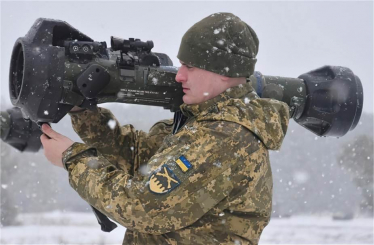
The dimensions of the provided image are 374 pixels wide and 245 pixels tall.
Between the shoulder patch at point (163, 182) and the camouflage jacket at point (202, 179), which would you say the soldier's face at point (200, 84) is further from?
the shoulder patch at point (163, 182)

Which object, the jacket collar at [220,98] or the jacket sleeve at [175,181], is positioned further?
the jacket collar at [220,98]

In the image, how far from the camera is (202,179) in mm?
1820

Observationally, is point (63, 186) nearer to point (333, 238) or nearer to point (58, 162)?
point (333, 238)

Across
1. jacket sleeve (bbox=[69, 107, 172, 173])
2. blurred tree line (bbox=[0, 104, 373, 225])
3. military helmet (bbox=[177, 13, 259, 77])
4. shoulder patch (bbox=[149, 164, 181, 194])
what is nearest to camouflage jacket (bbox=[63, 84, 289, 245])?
shoulder patch (bbox=[149, 164, 181, 194])

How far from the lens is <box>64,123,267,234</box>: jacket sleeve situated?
5.91ft

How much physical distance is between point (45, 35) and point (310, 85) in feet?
4.48

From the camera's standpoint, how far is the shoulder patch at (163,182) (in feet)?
5.88

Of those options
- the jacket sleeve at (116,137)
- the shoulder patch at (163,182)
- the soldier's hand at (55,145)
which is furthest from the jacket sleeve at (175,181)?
the jacket sleeve at (116,137)

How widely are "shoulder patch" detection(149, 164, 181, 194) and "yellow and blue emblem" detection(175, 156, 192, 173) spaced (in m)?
0.04

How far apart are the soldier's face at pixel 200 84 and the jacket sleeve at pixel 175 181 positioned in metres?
0.18

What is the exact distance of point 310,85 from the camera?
2.62 meters

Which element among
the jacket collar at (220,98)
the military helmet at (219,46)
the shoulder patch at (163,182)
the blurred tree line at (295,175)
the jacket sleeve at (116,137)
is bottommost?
the blurred tree line at (295,175)

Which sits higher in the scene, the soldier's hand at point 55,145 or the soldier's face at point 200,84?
the soldier's face at point 200,84

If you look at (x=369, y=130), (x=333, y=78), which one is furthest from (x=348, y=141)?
(x=333, y=78)
